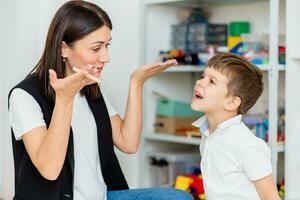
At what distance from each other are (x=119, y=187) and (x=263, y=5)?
1240 millimetres

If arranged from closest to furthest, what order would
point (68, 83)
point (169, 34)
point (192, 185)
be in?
point (68, 83)
point (192, 185)
point (169, 34)

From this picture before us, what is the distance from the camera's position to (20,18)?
264 cm

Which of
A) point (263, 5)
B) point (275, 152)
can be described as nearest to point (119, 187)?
point (275, 152)

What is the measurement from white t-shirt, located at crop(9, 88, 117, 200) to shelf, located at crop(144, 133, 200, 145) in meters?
0.76

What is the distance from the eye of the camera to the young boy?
1590 mm

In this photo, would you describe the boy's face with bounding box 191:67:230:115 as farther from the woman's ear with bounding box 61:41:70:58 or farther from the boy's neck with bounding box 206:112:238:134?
the woman's ear with bounding box 61:41:70:58

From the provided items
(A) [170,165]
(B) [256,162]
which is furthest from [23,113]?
(A) [170,165]

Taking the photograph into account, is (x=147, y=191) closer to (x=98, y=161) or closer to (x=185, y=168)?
(x=98, y=161)

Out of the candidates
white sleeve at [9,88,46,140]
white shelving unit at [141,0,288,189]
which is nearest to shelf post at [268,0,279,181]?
white shelving unit at [141,0,288,189]

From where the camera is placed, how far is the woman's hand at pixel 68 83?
1.47m

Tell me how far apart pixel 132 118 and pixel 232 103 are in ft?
1.39

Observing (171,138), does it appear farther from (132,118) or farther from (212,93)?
(212,93)

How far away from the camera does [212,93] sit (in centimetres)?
171
